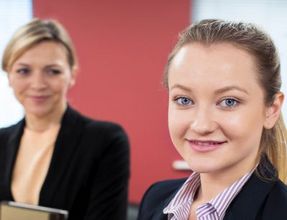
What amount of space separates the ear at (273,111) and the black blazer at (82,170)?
1.00 metres

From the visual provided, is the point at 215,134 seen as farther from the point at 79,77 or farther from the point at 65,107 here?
the point at 79,77

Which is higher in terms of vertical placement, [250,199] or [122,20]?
[122,20]

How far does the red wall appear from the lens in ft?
11.0

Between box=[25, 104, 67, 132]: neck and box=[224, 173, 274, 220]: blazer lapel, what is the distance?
112 centimetres

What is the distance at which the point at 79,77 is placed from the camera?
146 inches

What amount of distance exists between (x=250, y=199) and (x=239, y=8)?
2451 millimetres

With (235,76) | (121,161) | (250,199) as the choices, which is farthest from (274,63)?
(121,161)

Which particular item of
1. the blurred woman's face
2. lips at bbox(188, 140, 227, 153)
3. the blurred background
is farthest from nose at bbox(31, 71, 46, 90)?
the blurred background

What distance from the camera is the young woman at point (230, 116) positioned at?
0.88 meters

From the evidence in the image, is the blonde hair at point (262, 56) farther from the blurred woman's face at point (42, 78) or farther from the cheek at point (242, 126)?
the blurred woman's face at point (42, 78)

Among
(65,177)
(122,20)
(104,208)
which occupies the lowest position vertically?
(104,208)

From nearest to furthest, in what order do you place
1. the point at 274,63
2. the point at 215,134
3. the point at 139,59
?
the point at 215,134 → the point at 274,63 → the point at 139,59

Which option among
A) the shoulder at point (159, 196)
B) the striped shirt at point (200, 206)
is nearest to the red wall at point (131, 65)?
the shoulder at point (159, 196)

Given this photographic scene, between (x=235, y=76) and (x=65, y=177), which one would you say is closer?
(x=235, y=76)
